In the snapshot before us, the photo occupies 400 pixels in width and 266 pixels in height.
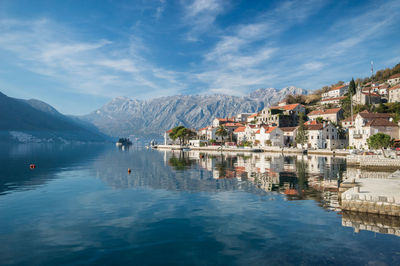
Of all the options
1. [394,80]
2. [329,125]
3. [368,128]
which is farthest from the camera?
[394,80]

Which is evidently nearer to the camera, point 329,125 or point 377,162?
point 377,162

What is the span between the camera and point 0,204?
85.5 feet

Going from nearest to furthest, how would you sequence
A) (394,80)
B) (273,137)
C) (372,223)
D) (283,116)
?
(372,223) → (273,137) → (394,80) → (283,116)

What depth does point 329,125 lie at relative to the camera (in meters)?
113

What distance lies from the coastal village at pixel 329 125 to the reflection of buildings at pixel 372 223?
220 ft

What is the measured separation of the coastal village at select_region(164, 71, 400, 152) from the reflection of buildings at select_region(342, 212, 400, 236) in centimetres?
6703

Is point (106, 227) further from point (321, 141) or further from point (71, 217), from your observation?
point (321, 141)

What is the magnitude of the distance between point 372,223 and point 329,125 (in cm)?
10374

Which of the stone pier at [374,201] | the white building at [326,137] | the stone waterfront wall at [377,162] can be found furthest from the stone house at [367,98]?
the stone pier at [374,201]

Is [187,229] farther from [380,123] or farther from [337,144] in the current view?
[337,144]

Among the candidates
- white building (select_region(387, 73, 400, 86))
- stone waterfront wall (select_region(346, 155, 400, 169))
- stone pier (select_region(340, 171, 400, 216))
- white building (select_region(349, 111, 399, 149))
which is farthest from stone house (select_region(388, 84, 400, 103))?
stone pier (select_region(340, 171, 400, 216))

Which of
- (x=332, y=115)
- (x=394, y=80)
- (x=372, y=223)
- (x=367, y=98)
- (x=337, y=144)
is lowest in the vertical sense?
(x=372, y=223)

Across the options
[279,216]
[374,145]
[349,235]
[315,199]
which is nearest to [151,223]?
[279,216]

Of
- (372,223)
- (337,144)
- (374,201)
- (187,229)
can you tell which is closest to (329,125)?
(337,144)
